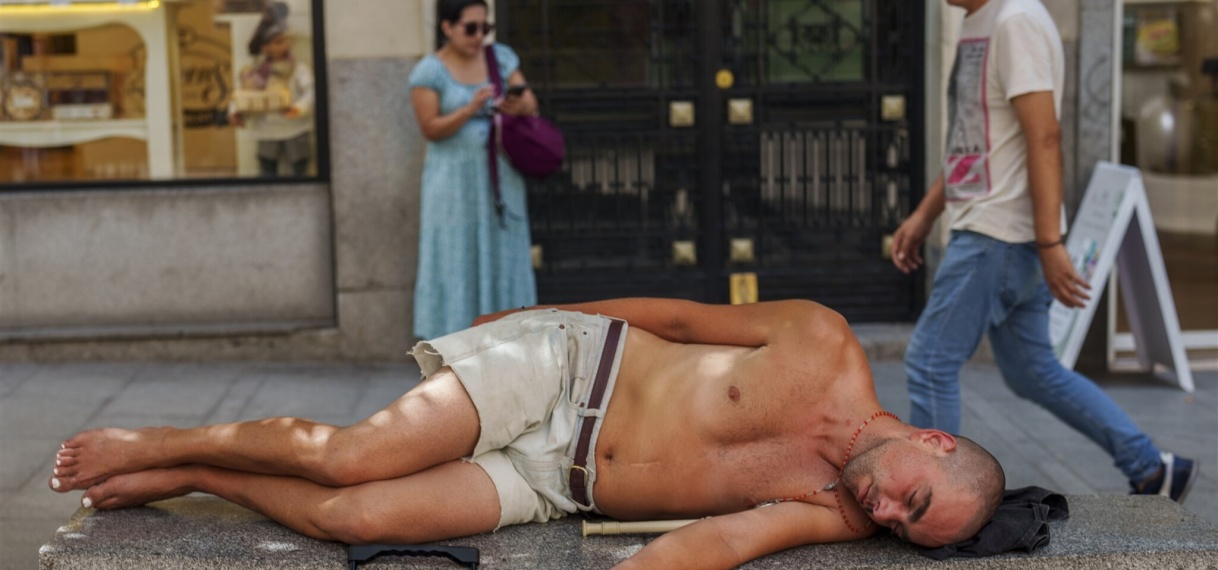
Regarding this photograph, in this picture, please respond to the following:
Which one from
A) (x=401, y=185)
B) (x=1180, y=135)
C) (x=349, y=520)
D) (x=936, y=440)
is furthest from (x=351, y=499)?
(x=1180, y=135)

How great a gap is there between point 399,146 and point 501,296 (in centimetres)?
106

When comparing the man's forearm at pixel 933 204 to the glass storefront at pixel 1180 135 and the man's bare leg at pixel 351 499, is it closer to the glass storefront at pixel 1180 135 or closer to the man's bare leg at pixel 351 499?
the man's bare leg at pixel 351 499

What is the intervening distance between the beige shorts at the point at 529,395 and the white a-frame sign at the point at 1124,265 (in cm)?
404

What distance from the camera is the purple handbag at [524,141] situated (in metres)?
6.86

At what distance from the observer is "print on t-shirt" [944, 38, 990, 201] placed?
4.91 metres

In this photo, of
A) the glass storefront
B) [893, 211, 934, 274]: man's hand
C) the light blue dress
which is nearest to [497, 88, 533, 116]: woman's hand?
the light blue dress

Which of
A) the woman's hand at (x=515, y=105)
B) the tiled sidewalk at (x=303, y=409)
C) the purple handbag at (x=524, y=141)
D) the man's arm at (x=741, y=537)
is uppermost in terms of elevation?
the woman's hand at (x=515, y=105)

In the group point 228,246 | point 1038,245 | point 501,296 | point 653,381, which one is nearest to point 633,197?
point 501,296

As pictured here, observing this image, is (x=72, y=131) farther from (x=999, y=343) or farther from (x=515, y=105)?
(x=999, y=343)

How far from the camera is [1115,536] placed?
381cm

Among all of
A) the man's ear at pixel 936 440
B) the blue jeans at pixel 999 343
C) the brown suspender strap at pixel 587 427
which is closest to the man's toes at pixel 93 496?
the brown suspender strap at pixel 587 427

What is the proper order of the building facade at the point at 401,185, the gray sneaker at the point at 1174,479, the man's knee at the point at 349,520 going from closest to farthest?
the man's knee at the point at 349,520
the gray sneaker at the point at 1174,479
the building facade at the point at 401,185

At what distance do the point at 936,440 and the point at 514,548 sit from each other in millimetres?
1087

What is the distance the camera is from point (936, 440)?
11.8ft
